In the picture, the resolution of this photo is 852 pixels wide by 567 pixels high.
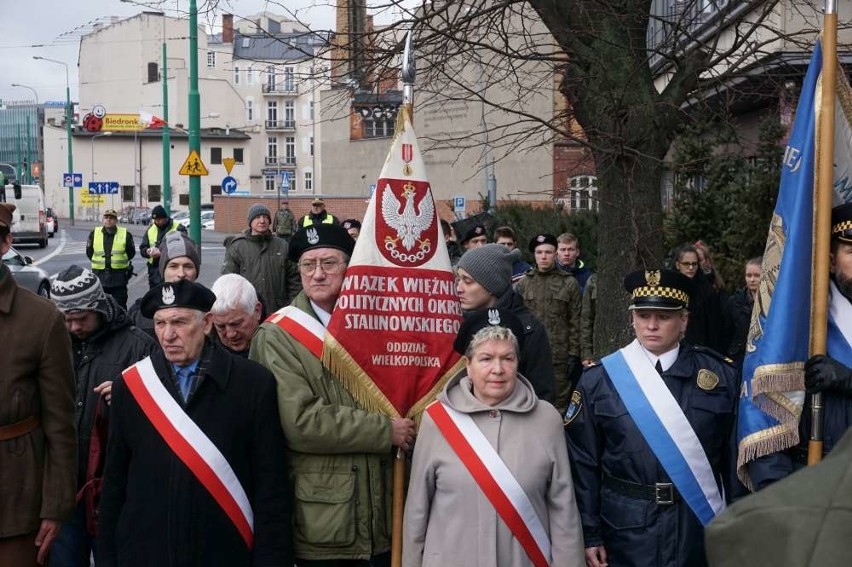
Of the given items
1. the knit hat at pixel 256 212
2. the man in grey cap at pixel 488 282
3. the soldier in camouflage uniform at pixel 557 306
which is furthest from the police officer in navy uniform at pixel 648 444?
the knit hat at pixel 256 212

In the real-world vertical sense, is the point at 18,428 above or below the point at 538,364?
below

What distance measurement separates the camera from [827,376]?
419 cm

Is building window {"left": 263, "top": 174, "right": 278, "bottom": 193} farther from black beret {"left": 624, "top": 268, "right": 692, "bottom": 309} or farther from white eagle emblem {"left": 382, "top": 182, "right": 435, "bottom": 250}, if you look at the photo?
black beret {"left": 624, "top": 268, "right": 692, "bottom": 309}

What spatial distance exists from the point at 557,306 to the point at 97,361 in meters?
5.69

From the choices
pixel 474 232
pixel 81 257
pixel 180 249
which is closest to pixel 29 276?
pixel 474 232

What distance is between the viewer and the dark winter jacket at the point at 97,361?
5586 millimetres

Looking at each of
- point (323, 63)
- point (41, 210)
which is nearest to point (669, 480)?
point (323, 63)

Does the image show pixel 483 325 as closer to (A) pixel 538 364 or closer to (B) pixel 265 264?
(A) pixel 538 364

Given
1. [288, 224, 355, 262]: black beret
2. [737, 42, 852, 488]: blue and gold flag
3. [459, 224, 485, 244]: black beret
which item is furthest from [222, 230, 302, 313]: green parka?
[737, 42, 852, 488]: blue and gold flag

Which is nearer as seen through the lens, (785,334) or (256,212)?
(785,334)

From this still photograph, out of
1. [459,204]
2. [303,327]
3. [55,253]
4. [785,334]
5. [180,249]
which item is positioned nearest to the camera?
[785,334]

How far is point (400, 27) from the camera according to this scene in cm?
845

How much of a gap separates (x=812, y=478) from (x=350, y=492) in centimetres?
351

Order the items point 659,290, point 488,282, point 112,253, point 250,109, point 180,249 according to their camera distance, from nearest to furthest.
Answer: point 659,290, point 488,282, point 180,249, point 112,253, point 250,109
